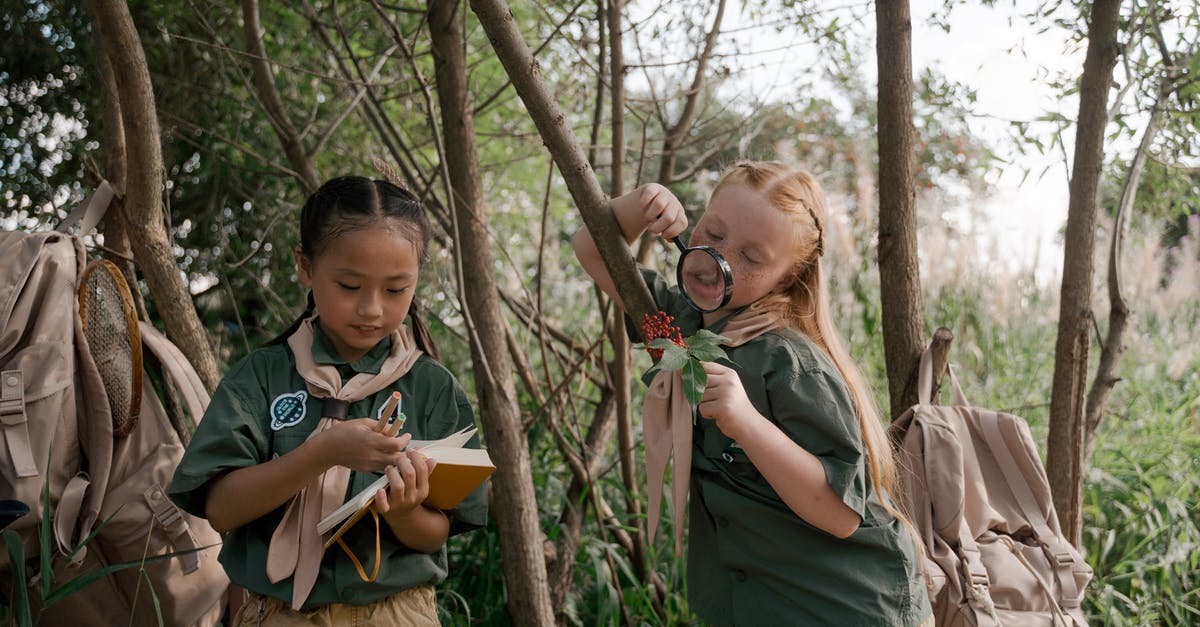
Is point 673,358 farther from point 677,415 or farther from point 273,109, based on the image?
point 273,109

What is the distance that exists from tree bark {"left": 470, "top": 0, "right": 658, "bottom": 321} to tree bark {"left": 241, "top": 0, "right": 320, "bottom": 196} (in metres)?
1.55

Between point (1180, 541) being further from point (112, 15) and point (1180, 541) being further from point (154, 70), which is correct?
point (154, 70)

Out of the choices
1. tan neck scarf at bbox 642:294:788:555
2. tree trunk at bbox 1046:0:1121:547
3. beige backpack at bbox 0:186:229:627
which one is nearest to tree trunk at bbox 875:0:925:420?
tree trunk at bbox 1046:0:1121:547

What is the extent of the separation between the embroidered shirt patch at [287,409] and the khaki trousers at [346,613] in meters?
0.33

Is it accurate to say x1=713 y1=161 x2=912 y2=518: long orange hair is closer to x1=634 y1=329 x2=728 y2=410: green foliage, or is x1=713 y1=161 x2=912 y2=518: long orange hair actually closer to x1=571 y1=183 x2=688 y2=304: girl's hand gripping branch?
x1=571 y1=183 x2=688 y2=304: girl's hand gripping branch

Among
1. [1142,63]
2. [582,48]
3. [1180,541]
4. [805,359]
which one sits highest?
[582,48]

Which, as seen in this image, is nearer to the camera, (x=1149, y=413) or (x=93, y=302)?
(x=93, y=302)

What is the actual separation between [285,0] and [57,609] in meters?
2.71

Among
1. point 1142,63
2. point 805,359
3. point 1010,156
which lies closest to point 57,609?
point 805,359

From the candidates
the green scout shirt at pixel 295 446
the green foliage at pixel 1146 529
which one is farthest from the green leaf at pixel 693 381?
the green foliage at pixel 1146 529

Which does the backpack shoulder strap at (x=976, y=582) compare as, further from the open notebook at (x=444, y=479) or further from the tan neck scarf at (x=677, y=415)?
the open notebook at (x=444, y=479)

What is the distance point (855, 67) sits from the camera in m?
3.62

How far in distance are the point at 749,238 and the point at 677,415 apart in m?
0.38

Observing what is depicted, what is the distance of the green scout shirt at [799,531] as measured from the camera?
170cm
